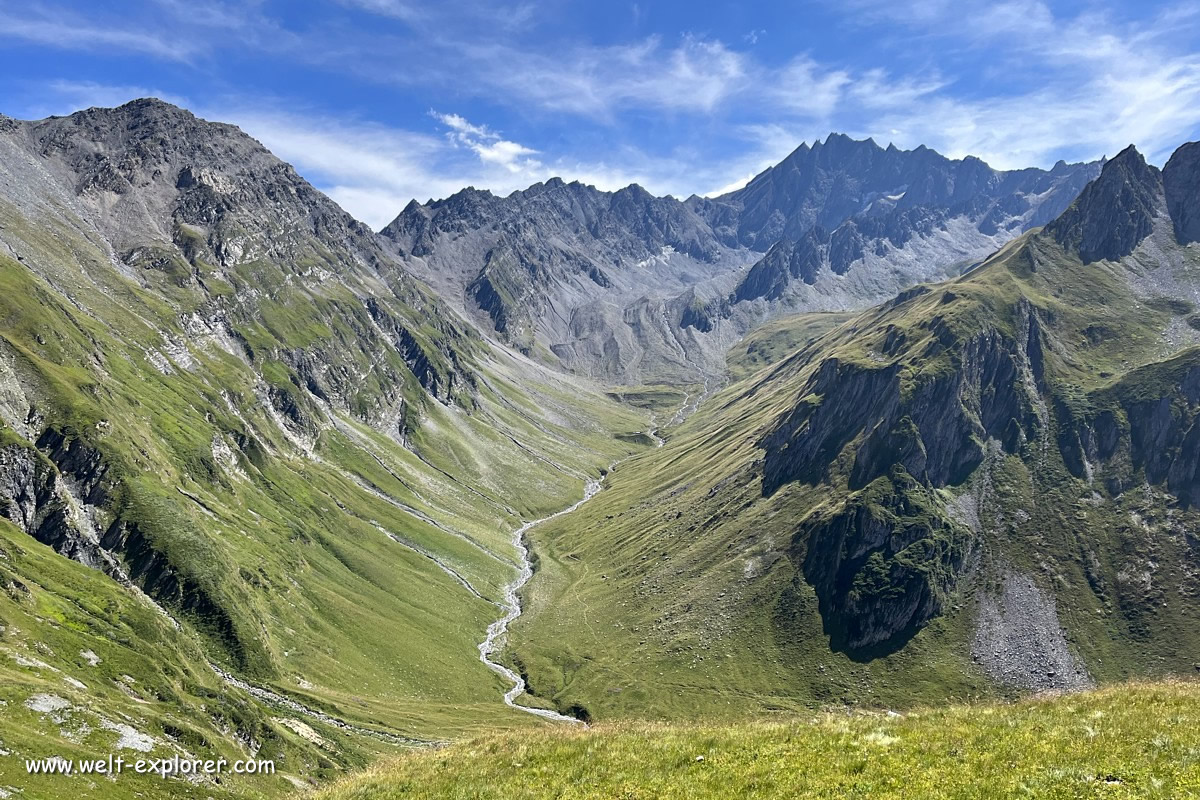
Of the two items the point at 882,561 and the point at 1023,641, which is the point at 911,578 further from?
the point at 1023,641

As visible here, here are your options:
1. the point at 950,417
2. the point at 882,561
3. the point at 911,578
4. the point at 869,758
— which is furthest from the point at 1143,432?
the point at 869,758

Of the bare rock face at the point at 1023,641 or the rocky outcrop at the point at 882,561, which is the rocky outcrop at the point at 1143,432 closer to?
the rocky outcrop at the point at 882,561

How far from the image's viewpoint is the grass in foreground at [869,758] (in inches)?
842

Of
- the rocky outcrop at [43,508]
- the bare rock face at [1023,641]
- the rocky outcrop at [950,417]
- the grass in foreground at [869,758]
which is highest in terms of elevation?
the rocky outcrop at [950,417]

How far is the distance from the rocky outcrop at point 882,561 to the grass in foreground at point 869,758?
4997 inches

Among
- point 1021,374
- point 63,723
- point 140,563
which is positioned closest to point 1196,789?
point 63,723

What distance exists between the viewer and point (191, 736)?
6631 cm

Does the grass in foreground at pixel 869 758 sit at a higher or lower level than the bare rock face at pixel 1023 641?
higher

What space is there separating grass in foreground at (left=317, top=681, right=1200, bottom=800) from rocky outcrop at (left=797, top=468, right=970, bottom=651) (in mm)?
126914

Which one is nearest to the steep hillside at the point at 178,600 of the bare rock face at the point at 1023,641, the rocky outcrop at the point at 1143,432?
the bare rock face at the point at 1023,641

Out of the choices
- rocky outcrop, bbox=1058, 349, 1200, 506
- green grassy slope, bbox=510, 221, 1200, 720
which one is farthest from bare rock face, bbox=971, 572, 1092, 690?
rocky outcrop, bbox=1058, 349, 1200, 506

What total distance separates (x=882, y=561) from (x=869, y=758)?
148m

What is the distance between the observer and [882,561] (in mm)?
158250

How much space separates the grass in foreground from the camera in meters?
21.4
